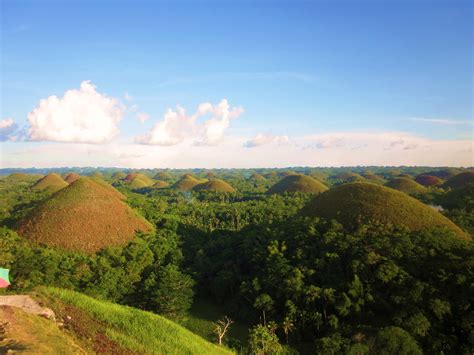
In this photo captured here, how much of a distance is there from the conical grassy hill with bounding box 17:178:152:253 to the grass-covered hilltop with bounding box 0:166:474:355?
0.62ft

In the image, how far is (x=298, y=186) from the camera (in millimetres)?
93438

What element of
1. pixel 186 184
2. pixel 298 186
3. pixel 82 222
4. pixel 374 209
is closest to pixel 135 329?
pixel 374 209

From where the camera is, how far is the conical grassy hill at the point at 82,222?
117 ft

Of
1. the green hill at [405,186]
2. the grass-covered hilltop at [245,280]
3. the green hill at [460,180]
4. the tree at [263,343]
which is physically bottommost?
the tree at [263,343]

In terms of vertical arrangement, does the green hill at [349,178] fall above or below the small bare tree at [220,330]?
above

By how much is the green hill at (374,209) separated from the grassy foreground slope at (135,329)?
23.6 metres

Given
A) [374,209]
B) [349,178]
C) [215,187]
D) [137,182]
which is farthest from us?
[349,178]

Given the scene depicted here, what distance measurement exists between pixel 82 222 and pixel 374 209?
3164 cm

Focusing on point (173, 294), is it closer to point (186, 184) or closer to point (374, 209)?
point (374, 209)

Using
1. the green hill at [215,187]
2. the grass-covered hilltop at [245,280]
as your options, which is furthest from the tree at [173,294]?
the green hill at [215,187]

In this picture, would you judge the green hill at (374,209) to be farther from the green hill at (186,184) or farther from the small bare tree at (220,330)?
the green hill at (186,184)

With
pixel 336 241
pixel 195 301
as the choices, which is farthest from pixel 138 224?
pixel 336 241

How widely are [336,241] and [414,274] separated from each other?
266 inches

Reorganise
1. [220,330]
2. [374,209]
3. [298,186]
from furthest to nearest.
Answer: [298,186], [374,209], [220,330]
